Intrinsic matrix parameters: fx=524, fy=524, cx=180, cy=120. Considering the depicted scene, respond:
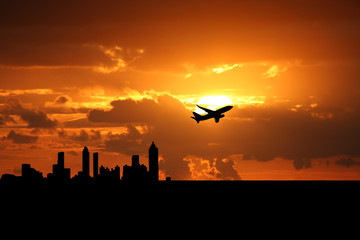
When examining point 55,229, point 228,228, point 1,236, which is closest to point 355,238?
point 228,228

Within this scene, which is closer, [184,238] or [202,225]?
[184,238]

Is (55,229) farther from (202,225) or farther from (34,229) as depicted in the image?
(202,225)

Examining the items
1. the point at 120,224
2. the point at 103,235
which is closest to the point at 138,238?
the point at 103,235

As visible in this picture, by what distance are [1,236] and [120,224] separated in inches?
1679

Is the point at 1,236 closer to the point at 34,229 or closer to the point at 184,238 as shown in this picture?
the point at 34,229

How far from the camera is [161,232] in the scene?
190000mm

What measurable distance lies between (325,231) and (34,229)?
109631 millimetres

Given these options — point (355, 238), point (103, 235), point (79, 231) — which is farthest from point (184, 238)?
point (355, 238)

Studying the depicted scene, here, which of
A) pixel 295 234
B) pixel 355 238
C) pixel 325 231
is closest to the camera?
pixel 355 238

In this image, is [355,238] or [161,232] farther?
[161,232]

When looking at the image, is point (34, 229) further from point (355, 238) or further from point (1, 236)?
point (355, 238)

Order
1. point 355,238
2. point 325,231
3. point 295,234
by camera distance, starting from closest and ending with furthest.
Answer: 1. point 355,238
2. point 295,234
3. point 325,231

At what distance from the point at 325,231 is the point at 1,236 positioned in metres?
118

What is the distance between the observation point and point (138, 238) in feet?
568
